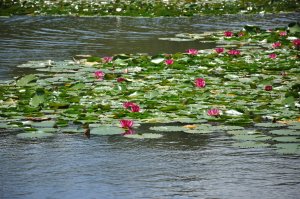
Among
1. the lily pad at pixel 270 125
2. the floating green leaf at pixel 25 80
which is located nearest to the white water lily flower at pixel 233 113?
the lily pad at pixel 270 125

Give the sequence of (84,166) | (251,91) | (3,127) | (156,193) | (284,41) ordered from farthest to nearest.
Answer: (284,41)
(251,91)
(3,127)
(84,166)
(156,193)

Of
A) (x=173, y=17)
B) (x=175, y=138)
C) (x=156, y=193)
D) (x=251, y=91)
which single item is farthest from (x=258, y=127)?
(x=173, y=17)

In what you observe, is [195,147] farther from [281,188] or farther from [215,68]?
[215,68]

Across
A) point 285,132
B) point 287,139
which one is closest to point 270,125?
point 285,132

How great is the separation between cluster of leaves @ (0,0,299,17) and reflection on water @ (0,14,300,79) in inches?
44.4

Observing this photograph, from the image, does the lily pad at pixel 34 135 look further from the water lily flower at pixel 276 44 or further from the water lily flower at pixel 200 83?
the water lily flower at pixel 276 44

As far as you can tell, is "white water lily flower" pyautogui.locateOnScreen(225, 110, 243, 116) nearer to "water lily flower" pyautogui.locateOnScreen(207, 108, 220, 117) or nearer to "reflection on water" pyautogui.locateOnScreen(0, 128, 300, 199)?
"water lily flower" pyautogui.locateOnScreen(207, 108, 220, 117)

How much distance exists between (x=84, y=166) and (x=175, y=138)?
1.08m

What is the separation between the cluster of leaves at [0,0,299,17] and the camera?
1933cm

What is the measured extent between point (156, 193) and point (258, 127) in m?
1.99

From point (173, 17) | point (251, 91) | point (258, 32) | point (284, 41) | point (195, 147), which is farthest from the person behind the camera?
point (173, 17)

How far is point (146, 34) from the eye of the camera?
46.2 feet

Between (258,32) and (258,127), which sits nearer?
(258,127)

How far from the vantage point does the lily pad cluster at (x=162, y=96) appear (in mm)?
5805
